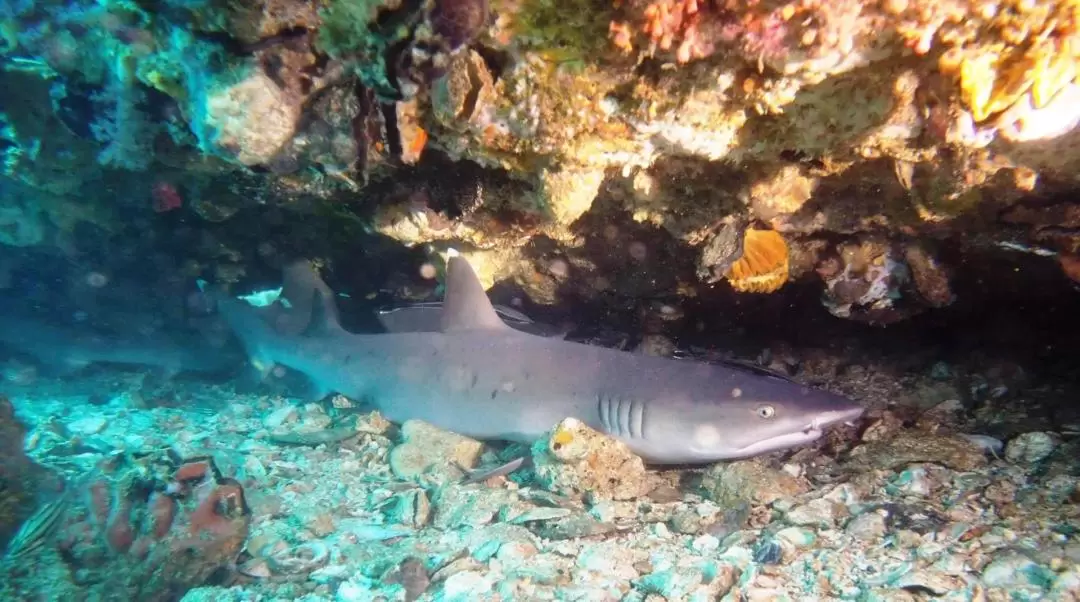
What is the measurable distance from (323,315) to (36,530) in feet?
9.86

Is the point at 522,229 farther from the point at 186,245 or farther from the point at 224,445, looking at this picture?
the point at 186,245

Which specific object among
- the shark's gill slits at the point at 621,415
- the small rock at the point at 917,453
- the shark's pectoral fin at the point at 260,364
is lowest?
the small rock at the point at 917,453

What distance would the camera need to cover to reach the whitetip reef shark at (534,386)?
129 inches

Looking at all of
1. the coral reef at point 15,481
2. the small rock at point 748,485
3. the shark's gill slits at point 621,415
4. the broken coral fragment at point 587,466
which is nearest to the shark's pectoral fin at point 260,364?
the coral reef at point 15,481

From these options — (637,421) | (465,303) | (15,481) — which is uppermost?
(465,303)

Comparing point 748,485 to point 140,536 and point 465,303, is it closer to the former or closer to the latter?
point 465,303

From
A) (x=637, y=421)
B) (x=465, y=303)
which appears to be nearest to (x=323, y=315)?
(x=465, y=303)

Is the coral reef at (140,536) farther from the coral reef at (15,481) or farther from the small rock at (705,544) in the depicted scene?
the small rock at (705,544)

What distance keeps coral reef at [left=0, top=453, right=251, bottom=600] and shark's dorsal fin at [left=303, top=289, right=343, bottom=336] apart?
261 cm

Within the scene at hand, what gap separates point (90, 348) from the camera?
23.7 ft

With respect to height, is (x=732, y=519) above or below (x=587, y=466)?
below

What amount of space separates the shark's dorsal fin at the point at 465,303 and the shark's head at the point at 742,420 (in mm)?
1467

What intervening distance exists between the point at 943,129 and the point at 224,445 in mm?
4913

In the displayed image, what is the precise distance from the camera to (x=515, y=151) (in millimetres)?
2434
